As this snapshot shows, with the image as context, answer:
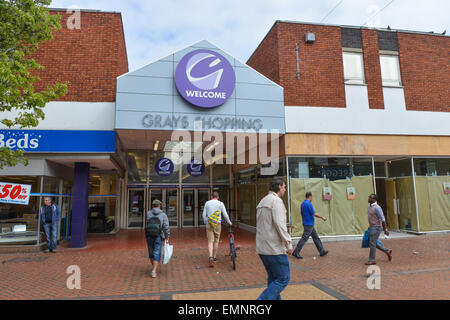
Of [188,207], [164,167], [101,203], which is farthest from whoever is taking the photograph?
[188,207]

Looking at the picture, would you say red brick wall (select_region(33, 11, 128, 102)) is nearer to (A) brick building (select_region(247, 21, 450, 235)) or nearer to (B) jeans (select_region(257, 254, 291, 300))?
(A) brick building (select_region(247, 21, 450, 235))

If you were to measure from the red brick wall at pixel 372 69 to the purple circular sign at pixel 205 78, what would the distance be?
5.68 metres

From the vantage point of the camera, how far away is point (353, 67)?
12352 millimetres

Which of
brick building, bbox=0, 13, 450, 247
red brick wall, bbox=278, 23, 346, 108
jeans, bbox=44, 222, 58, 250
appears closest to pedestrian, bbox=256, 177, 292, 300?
brick building, bbox=0, 13, 450, 247

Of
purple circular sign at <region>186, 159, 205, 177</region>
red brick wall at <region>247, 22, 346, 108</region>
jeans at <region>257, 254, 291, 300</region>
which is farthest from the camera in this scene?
purple circular sign at <region>186, 159, 205, 177</region>

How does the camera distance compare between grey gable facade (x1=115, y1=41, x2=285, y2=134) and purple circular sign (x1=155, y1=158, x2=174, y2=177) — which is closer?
grey gable facade (x1=115, y1=41, x2=285, y2=134)

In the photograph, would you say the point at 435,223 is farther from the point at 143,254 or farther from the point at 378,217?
the point at 143,254

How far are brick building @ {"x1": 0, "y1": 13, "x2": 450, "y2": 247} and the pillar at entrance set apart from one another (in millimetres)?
37

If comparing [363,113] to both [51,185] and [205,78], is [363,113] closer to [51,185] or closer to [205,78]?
[205,78]

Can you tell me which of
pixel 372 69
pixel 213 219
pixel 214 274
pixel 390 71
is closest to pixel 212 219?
pixel 213 219

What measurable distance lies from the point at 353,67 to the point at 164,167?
33.0 ft

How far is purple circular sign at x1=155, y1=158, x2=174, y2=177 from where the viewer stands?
15805 millimetres
